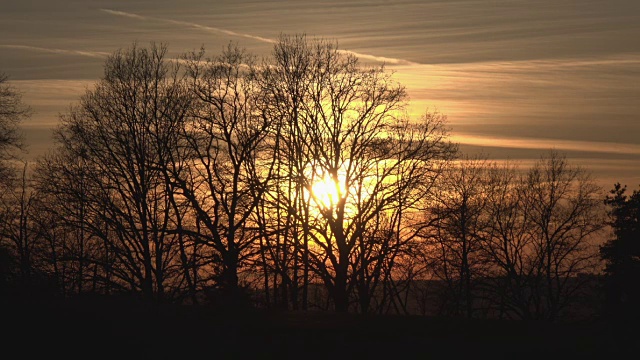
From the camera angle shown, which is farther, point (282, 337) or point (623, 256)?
point (623, 256)

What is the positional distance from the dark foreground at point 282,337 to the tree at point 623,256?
26.3 meters

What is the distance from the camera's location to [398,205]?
38688 millimetres

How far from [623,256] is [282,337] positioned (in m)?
33.7

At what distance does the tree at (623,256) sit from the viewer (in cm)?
4731

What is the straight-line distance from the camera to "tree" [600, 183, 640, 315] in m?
47.3

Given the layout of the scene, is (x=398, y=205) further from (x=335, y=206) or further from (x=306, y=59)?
(x=306, y=59)

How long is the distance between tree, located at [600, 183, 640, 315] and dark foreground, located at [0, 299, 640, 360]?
86.4ft

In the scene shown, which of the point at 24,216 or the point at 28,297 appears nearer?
the point at 28,297

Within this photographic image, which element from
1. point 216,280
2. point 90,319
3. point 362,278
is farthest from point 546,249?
point 90,319

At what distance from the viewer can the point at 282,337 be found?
20656 millimetres

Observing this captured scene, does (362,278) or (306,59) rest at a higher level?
(306,59)

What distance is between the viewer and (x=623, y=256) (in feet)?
160

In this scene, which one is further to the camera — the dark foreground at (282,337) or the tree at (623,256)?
the tree at (623,256)

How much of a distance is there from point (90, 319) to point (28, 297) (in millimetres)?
6080
